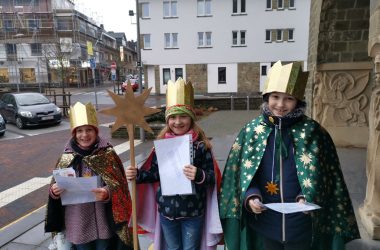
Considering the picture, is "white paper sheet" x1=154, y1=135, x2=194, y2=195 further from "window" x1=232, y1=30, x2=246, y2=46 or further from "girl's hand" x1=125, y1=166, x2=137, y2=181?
"window" x1=232, y1=30, x2=246, y2=46

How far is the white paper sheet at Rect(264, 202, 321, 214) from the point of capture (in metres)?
2.13

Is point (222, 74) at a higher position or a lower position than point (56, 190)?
higher

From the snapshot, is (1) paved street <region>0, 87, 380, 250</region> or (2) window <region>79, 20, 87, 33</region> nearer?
(1) paved street <region>0, 87, 380, 250</region>

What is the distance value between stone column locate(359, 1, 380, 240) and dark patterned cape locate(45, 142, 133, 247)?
8.38 ft

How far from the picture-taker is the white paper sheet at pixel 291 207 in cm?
213

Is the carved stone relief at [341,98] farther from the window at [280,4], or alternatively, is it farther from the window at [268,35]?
the window at [280,4]

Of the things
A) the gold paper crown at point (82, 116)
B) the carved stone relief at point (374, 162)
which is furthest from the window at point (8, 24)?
the carved stone relief at point (374, 162)

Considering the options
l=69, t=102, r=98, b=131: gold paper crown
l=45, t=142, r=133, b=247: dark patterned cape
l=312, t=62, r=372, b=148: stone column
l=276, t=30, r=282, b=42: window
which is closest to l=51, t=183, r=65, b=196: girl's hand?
l=45, t=142, r=133, b=247: dark patterned cape

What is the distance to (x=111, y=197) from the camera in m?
2.87

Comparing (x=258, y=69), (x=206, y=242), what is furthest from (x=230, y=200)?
(x=258, y=69)

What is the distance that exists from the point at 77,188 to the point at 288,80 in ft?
5.86

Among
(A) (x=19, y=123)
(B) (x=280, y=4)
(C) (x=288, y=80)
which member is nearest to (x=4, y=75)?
(A) (x=19, y=123)

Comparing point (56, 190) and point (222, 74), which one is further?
point (222, 74)

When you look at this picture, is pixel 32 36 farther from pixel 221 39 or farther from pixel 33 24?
pixel 221 39
